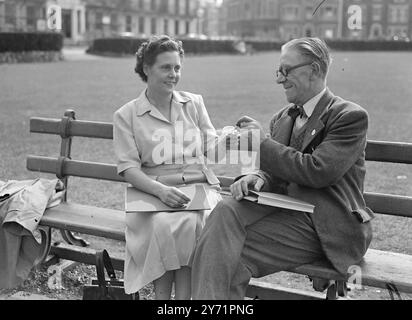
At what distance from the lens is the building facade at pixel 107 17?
38603 millimetres

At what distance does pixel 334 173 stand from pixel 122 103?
11508mm

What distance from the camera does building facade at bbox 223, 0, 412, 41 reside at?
177 ft

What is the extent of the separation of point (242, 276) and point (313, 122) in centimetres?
81

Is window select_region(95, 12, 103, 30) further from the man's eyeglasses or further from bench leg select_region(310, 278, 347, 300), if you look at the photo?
bench leg select_region(310, 278, 347, 300)

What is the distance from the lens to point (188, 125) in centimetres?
362

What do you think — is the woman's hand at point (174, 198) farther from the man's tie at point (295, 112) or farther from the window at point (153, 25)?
the window at point (153, 25)

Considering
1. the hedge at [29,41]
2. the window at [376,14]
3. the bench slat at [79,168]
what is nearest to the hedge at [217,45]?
the window at [376,14]

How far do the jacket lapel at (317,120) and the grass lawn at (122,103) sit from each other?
1661 mm

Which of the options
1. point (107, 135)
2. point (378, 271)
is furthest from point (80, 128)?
point (378, 271)

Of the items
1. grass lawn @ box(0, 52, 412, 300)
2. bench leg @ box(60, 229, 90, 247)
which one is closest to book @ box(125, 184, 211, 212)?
bench leg @ box(60, 229, 90, 247)

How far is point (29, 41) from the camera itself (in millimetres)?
28609

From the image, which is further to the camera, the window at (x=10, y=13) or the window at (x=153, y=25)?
the window at (x=153, y=25)
